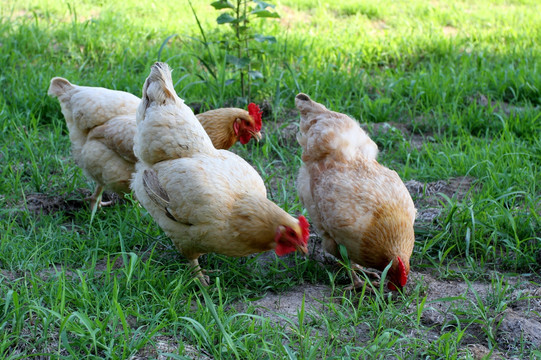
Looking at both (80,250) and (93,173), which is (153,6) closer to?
(93,173)

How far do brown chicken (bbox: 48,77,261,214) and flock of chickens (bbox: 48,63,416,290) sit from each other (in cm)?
1

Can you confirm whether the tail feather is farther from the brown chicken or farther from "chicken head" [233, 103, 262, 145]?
"chicken head" [233, 103, 262, 145]

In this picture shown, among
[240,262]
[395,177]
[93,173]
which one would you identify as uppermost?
[395,177]

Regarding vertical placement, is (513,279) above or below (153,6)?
below

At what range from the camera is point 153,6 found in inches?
316

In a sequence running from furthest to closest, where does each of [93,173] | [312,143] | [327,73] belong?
[327,73] < [93,173] < [312,143]

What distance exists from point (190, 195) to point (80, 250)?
925 mm

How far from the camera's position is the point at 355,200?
10.9 ft

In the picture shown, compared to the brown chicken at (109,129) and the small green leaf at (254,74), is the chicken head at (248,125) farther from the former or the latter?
the small green leaf at (254,74)

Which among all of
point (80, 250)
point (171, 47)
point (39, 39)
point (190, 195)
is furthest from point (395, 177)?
point (39, 39)

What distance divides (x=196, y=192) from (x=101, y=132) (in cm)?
137

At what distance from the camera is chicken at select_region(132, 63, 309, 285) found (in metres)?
3.18

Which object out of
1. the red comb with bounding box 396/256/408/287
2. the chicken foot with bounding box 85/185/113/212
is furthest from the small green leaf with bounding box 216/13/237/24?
the red comb with bounding box 396/256/408/287

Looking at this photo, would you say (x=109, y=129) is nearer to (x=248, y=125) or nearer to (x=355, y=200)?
(x=248, y=125)
